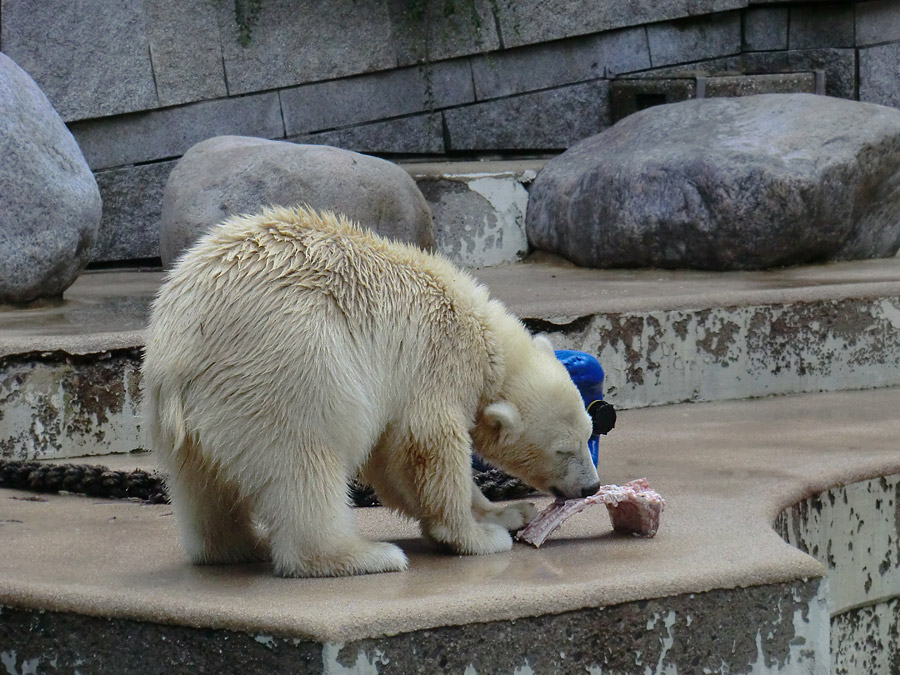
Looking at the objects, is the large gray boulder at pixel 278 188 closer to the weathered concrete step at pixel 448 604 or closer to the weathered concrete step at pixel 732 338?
the weathered concrete step at pixel 732 338

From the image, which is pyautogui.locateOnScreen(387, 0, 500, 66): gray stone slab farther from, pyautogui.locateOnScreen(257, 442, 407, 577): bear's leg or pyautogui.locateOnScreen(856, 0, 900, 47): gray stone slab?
pyautogui.locateOnScreen(257, 442, 407, 577): bear's leg

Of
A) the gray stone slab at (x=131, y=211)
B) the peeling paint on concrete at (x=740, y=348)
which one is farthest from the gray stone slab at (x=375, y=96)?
the peeling paint on concrete at (x=740, y=348)

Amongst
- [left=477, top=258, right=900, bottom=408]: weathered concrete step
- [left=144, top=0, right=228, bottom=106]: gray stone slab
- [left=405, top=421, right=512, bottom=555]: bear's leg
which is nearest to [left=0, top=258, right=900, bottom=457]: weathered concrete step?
[left=477, top=258, right=900, bottom=408]: weathered concrete step

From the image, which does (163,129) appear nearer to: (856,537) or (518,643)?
(856,537)

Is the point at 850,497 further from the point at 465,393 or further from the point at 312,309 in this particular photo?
the point at 312,309

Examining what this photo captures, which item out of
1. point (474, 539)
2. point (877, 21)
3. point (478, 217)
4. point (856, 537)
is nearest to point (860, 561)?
point (856, 537)

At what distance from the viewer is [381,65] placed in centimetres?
784

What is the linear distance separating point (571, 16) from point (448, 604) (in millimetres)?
6481

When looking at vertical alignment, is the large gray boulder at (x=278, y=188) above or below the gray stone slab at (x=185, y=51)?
below

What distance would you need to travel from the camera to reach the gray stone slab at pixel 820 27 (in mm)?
8719

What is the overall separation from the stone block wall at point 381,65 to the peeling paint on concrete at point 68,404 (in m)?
3.51

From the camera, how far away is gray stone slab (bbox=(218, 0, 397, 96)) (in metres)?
7.50

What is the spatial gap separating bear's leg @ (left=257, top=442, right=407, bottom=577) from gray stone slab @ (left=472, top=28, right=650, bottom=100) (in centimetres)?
596

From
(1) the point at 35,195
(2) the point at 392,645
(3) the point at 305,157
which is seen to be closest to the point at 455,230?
(3) the point at 305,157
